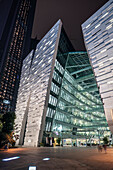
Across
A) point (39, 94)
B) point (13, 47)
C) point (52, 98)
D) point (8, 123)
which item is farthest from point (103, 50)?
point (13, 47)

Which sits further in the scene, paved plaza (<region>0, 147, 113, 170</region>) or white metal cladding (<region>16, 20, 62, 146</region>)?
white metal cladding (<region>16, 20, 62, 146</region>)

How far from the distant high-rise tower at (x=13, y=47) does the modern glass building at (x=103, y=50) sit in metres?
85.7

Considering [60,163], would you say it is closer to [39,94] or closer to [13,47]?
[39,94]

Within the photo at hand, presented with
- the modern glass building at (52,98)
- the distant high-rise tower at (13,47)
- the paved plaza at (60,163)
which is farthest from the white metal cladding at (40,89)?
the distant high-rise tower at (13,47)

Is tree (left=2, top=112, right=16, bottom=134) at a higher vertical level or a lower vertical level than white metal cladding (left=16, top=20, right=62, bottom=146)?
lower

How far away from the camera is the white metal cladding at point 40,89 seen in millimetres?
39125

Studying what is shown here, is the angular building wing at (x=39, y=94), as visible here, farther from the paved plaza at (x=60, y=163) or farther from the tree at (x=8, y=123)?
the paved plaza at (x=60, y=163)

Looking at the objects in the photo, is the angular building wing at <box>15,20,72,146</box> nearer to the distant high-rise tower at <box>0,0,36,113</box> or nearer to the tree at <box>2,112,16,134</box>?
the tree at <box>2,112,16,134</box>

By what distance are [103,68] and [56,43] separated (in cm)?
2232

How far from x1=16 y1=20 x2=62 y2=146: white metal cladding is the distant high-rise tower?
68.1 m

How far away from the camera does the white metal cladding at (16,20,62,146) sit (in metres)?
39.1

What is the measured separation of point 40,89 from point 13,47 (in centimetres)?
11908

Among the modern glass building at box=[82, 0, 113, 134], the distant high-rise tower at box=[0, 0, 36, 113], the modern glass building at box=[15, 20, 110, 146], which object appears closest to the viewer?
the modern glass building at box=[82, 0, 113, 134]

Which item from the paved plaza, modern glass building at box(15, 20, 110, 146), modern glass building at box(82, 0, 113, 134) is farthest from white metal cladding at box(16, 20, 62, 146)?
the paved plaza
